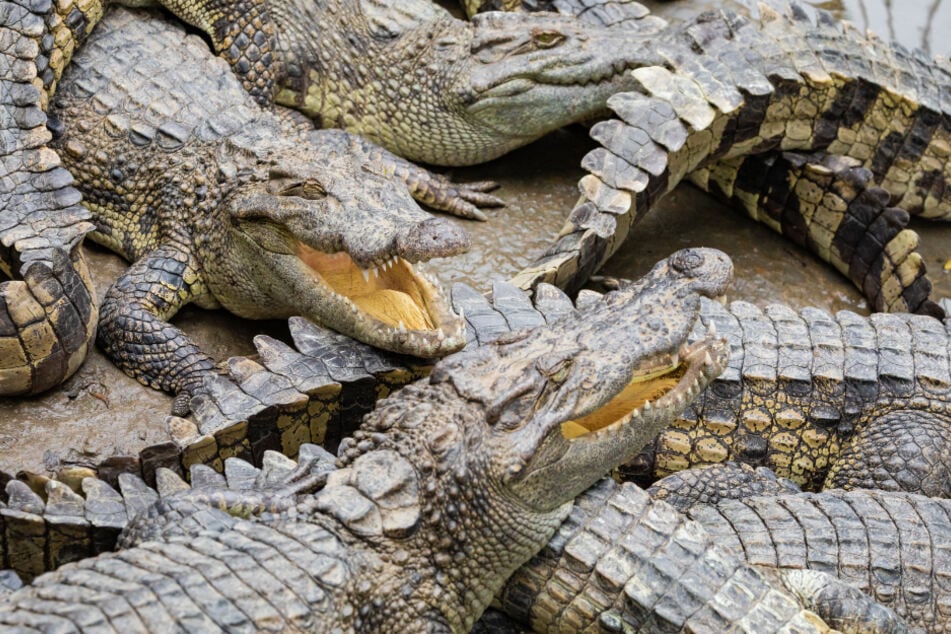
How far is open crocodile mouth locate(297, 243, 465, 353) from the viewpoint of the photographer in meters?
3.40

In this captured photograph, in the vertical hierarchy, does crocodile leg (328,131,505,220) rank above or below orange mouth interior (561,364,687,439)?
below

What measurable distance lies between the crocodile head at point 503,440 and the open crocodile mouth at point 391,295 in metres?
0.54

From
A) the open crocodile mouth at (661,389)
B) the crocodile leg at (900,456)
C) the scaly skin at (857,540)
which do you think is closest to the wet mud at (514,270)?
the crocodile leg at (900,456)

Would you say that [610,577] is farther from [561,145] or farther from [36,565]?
[561,145]

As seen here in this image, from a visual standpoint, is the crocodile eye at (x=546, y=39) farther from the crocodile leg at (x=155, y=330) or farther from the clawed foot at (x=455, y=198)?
the crocodile leg at (x=155, y=330)

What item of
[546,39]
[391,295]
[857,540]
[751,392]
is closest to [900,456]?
[751,392]

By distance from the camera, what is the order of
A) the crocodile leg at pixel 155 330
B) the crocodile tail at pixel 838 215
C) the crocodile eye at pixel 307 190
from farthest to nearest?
1. the crocodile tail at pixel 838 215
2. the crocodile leg at pixel 155 330
3. the crocodile eye at pixel 307 190

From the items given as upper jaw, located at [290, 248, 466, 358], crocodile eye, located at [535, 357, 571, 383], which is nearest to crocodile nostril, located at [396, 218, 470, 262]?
upper jaw, located at [290, 248, 466, 358]

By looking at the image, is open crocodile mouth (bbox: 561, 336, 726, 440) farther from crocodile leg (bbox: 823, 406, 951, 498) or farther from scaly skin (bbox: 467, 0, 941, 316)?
scaly skin (bbox: 467, 0, 941, 316)

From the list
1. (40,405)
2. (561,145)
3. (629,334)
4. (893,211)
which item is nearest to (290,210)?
(40,405)

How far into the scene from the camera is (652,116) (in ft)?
14.2

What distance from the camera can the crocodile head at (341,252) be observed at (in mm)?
3391

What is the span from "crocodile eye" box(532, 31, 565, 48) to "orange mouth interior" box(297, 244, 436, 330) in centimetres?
148

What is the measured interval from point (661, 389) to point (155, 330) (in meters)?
1.76
